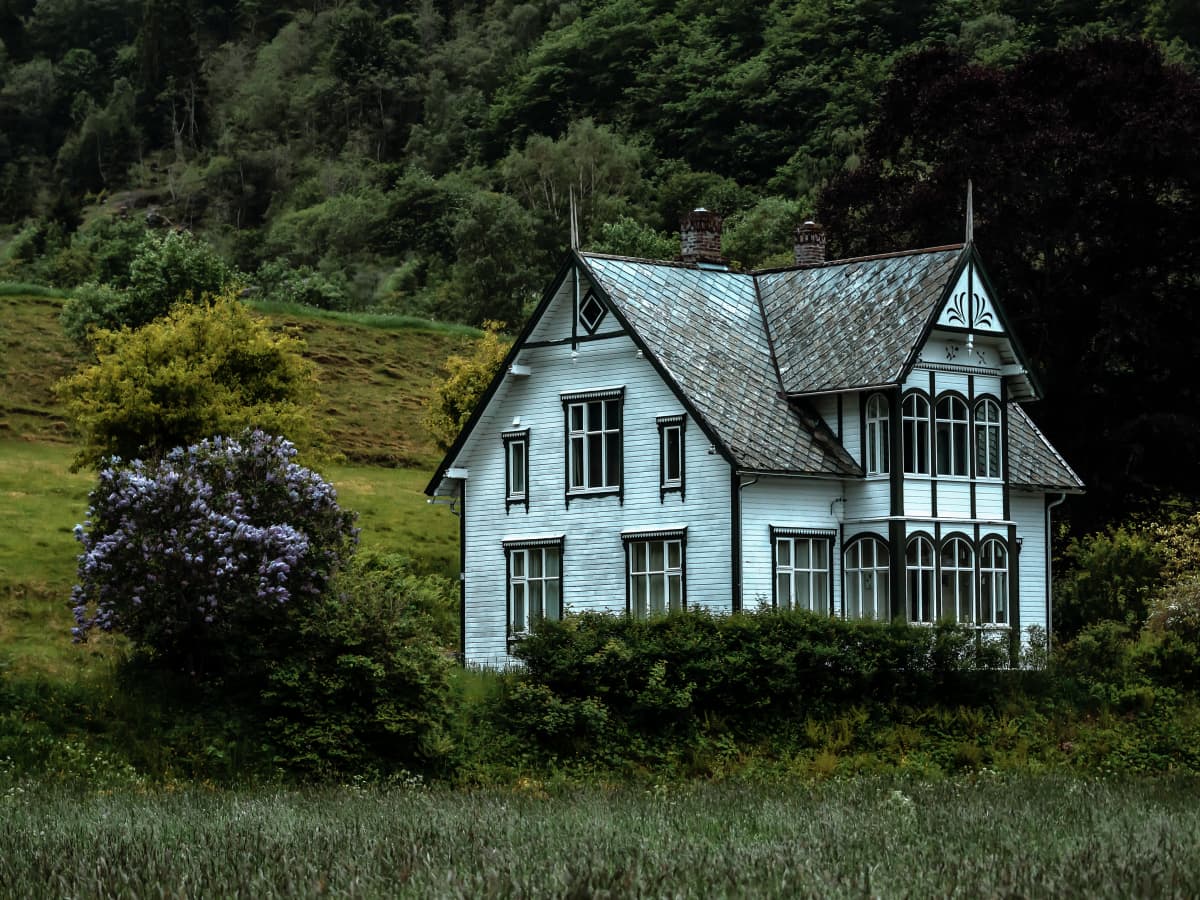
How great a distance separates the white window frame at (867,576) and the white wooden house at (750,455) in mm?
42

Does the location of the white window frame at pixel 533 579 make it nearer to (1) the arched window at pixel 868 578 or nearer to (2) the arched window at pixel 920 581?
(1) the arched window at pixel 868 578

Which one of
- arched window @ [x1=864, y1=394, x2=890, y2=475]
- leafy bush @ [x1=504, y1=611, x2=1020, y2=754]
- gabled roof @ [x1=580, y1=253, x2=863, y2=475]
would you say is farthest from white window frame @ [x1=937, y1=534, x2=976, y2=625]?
leafy bush @ [x1=504, y1=611, x2=1020, y2=754]

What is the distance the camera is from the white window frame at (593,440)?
3991 centimetres

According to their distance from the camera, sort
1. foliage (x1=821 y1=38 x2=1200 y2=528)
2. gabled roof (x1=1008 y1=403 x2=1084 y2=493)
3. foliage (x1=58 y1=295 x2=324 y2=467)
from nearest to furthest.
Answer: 1. gabled roof (x1=1008 y1=403 x2=1084 y2=493)
2. foliage (x1=58 y1=295 x2=324 y2=467)
3. foliage (x1=821 y1=38 x2=1200 y2=528)

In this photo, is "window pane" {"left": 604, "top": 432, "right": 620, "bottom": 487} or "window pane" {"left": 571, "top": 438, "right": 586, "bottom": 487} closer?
"window pane" {"left": 604, "top": 432, "right": 620, "bottom": 487}

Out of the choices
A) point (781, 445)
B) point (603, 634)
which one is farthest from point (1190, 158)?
point (603, 634)

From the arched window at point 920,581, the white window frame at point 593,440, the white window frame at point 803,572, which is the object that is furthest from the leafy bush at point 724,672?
the white window frame at point 593,440

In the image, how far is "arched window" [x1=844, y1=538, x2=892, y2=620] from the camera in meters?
38.8

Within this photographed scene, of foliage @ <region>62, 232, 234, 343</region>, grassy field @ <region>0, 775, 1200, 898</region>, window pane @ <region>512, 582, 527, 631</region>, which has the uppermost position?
foliage @ <region>62, 232, 234, 343</region>

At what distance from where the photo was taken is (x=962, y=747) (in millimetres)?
32312

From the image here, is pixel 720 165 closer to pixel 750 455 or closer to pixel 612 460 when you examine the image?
pixel 612 460

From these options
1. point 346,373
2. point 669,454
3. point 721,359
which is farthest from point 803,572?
point 346,373

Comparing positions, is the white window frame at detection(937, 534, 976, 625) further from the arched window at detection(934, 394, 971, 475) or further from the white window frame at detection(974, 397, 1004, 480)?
the white window frame at detection(974, 397, 1004, 480)

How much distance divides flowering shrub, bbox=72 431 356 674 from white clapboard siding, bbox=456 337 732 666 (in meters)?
8.75
